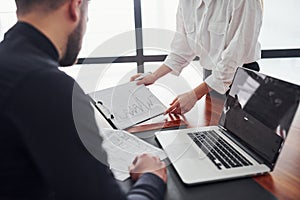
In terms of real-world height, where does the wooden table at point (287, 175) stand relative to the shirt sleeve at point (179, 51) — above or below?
below

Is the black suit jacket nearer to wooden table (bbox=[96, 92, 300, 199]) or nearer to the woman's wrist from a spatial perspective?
wooden table (bbox=[96, 92, 300, 199])

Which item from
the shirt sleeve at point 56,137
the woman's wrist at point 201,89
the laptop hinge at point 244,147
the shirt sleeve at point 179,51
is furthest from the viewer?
the shirt sleeve at point 179,51

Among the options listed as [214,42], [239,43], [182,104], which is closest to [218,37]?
[214,42]

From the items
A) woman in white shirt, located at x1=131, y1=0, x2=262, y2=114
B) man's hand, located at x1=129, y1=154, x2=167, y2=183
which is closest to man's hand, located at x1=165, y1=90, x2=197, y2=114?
woman in white shirt, located at x1=131, y1=0, x2=262, y2=114

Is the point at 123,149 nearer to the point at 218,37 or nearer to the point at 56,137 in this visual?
the point at 56,137

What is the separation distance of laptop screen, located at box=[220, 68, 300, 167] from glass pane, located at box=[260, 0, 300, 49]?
2.23 metres

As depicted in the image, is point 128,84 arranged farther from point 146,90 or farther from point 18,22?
point 18,22

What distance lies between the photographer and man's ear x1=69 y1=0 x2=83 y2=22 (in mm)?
674

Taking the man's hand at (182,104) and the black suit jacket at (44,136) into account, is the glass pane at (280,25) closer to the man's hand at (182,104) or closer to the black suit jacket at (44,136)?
the man's hand at (182,104)

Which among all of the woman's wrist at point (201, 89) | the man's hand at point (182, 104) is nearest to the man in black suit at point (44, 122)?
the man's hand at point (182, 104)

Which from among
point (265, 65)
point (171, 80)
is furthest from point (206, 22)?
point (265, 65)

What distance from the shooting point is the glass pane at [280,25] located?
2939mm

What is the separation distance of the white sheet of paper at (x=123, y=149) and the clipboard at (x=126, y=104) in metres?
0.09

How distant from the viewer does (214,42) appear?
1.37 meters
